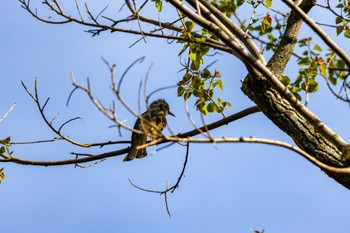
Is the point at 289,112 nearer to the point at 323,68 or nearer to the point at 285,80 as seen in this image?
the point at 285,80

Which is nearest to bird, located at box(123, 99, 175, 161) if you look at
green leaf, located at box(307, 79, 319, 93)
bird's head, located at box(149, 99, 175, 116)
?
bird's head, located at box(149, 99, 175, 116)

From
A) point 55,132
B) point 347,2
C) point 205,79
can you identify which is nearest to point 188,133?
point 205,79

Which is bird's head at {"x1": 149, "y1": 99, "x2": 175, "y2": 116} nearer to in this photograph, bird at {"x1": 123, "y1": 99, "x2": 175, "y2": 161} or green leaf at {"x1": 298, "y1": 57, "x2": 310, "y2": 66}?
bird at {"x1": 123, "y1": 99, "x2": 175, "y2": 161}

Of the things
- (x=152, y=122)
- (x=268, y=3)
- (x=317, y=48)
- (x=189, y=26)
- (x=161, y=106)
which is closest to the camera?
(x=317, y=48)

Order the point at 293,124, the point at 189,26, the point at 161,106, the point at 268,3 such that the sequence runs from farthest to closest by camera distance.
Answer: the point at 161,106 < the point at 268,3 < the point at 189,26 < the point at 293,124

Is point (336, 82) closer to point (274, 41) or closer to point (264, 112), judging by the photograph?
point (264, 112)

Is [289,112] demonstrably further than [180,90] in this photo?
No

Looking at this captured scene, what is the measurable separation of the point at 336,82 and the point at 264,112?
2.36 feet

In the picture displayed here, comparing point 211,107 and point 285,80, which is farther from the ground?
point 211,107

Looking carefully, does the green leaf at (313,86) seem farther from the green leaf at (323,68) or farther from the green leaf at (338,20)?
the green leaf at (338,20)

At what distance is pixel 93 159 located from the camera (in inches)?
237

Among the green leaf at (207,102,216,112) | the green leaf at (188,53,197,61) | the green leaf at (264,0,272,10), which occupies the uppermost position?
the green leaf at (264,0,272,10)

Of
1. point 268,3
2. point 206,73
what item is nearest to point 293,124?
point 206,73

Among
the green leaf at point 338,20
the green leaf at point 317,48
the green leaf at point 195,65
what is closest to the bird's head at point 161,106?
the green leaf at point 195,65
